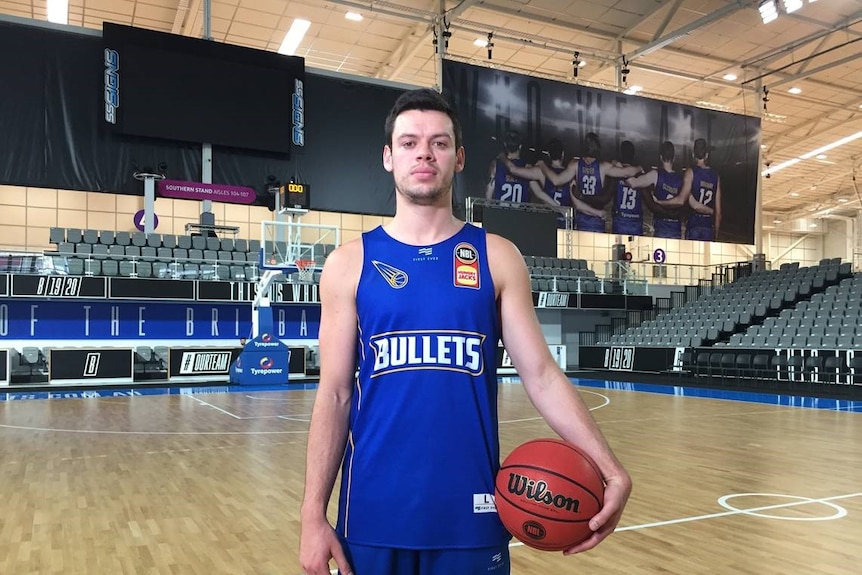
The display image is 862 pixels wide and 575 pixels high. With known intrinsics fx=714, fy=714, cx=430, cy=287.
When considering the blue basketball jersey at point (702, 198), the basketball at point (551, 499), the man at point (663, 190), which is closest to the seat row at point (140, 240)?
the man at point (663, 190)

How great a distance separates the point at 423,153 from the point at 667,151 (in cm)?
2127

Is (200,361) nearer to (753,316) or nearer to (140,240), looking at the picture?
(140,240)

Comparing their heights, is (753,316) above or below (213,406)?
above

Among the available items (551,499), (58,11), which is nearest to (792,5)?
(551,499)

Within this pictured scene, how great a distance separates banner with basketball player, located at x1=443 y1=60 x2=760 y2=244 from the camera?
18.8 metres

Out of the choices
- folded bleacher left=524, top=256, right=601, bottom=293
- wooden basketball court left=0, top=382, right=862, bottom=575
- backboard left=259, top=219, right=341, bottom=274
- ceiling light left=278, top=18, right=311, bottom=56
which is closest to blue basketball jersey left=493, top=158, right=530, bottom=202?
folded bleacher left=524, top=256, right=601, bottom=293

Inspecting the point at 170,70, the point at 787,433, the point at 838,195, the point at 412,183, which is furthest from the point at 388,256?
the point at 838,195

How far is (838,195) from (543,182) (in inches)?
901

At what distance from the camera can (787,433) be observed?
7426 mm

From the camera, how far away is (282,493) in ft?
15.3

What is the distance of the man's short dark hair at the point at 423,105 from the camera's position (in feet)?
4.97

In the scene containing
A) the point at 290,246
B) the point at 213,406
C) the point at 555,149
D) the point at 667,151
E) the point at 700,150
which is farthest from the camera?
the point at 700,150

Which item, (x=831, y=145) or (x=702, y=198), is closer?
(x=702, y=198)

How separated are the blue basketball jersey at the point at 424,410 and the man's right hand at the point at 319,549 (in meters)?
0.05
